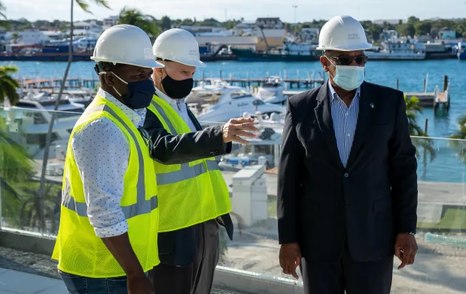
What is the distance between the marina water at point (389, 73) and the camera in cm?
5469

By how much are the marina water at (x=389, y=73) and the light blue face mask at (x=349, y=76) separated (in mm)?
44160

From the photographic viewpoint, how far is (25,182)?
A: 629cm

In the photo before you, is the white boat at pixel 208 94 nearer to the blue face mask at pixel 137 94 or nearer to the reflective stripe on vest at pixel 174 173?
the reflective stripe on vest at pixel 174 173

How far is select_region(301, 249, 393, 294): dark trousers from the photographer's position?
128 inches

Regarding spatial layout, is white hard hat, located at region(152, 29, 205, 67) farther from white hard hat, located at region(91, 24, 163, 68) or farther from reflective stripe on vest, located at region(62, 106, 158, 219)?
reflective stripe on vest, located at region(62, 106, 158, 219)

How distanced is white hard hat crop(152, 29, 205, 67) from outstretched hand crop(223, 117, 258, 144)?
62cm

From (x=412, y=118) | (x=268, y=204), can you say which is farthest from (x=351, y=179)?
(x=412, y=118)

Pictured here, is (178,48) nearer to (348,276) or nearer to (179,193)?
(179,193)

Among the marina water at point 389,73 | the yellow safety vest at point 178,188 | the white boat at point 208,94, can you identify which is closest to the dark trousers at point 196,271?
the yellow safety vest at point 178,188

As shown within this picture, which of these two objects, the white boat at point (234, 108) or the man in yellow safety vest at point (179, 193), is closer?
the man in yellow safety vest at point (179, 193)

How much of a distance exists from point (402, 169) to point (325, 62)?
0.60 m

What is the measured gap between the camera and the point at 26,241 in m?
6.24

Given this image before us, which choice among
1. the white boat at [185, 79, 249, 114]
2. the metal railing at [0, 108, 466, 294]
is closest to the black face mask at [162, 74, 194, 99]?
the metal railing at [0, 108, 466, 294]

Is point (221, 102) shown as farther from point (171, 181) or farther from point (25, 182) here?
point (171, 181)
